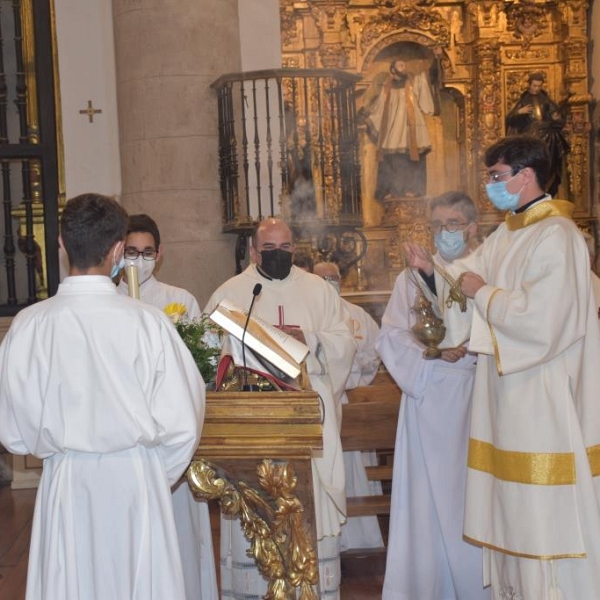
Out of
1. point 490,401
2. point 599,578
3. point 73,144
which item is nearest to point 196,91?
point 73,144

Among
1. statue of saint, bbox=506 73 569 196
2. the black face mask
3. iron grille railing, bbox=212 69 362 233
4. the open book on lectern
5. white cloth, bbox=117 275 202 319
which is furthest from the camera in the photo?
statue of saint, bbox=506 73 569 196

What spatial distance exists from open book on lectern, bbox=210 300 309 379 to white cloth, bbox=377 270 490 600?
141 cm

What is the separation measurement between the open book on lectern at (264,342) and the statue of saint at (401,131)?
9018 millimetres

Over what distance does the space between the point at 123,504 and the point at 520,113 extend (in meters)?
10.4

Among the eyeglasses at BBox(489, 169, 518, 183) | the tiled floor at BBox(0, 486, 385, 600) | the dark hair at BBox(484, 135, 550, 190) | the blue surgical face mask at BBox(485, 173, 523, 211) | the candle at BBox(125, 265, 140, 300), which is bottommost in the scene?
the tiled floor at BBox(0, 486, 385, 600)

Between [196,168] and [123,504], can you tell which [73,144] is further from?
[123,504]

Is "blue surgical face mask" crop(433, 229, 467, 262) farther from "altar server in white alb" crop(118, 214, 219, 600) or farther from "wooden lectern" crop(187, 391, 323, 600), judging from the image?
"wooden lectern" crop(187, 391, 323, 600)

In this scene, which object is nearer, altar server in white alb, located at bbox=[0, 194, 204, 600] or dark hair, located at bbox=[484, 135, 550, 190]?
altar server in white alb, located at bbox=[0, 194, 204, 600]

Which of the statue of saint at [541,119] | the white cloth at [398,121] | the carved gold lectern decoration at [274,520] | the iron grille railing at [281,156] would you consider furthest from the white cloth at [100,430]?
the statue of saint at [541,119]

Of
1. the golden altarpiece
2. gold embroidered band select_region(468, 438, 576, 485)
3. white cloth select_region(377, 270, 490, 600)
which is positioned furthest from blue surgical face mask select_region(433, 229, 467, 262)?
the golden altarpiece

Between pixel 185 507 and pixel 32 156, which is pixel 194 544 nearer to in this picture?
pixel 185 507

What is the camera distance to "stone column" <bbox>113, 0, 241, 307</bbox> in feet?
29.4

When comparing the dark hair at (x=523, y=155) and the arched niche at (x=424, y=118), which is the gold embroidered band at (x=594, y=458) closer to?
the dark hair at (x=523, y=155)

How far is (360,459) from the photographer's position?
686 cm
